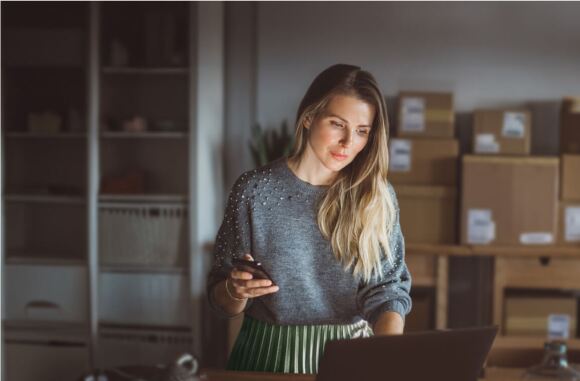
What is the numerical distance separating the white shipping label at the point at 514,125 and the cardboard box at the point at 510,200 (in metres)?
0.17

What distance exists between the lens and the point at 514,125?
344 cm

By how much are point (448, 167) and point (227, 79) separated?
132cm

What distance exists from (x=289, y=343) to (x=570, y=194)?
2267 millimetres

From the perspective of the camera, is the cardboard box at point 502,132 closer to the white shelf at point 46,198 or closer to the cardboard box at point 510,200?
the cardboard box at point 510,200

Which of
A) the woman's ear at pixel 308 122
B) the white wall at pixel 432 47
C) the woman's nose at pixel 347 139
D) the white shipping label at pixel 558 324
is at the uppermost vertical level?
the white wall at pixel 432 47

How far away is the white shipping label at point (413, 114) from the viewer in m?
3.47

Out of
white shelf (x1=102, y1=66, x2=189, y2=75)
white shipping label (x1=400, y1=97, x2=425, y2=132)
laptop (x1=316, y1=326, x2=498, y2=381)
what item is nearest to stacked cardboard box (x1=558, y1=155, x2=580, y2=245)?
white shipping label (x1=400, y1=97, x2=425, y2=132)

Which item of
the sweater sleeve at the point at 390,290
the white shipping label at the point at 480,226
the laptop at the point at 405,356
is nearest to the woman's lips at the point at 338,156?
the sweater sleeve at the point at 390,290

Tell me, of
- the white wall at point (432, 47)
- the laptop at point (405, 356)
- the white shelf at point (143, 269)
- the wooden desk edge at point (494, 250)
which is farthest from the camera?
the white wall at point (432, 47)

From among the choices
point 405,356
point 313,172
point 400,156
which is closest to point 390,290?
point 313,172

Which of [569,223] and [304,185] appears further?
[569,223]

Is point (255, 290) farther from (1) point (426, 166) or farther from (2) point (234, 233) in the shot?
(1) point (426, 166)

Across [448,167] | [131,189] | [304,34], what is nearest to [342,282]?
[448,167]

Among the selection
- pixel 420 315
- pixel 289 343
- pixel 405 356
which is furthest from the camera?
pixel 420 315
